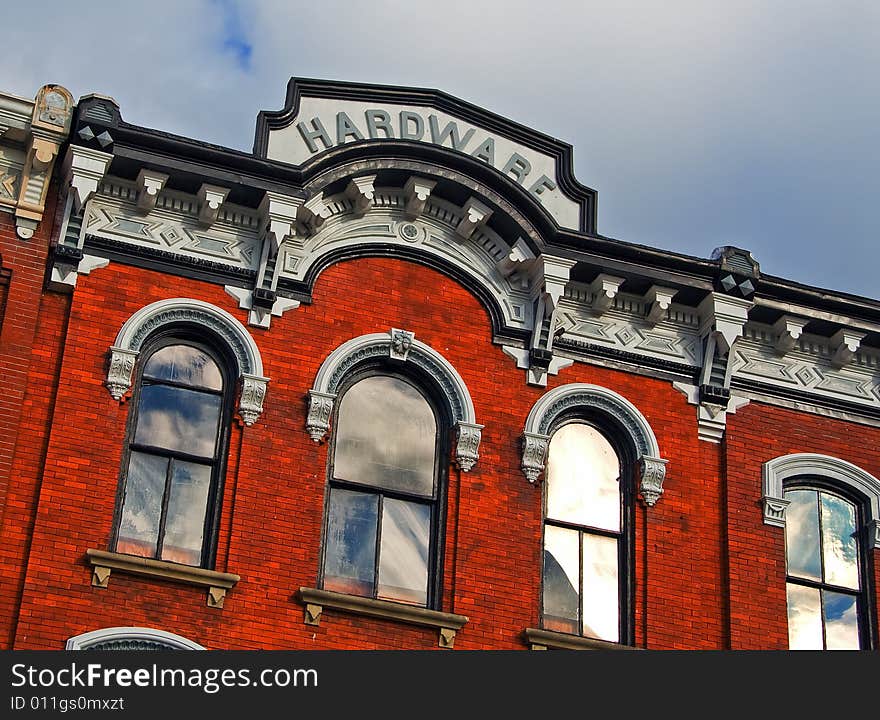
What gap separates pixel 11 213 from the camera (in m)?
18.8

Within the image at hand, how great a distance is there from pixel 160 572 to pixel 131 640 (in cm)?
77

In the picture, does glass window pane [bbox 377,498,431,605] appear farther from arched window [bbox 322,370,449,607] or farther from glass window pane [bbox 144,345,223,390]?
glass window pane [bbox 144,345,223,390]

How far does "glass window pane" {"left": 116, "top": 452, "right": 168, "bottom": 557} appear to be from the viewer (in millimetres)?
17688

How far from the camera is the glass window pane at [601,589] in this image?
19047 mm

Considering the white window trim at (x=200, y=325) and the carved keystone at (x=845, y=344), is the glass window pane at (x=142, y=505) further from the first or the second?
the carved keystone at (x=845, y=344)

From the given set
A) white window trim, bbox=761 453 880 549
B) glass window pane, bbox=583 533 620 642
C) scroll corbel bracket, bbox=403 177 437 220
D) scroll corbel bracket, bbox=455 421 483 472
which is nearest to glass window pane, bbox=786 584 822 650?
white window trim, bbox=761 453 880 549

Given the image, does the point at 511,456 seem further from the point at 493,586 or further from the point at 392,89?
the point at 392,89

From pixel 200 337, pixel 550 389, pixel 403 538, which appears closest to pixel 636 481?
pixel 550 389

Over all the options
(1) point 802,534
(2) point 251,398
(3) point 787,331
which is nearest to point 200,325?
(2) point 251,398

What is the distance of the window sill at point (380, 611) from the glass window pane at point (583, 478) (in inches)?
81.7

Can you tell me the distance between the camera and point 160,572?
17.2 m

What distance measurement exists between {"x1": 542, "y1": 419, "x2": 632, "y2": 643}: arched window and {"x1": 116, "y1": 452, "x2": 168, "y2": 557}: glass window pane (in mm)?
4452

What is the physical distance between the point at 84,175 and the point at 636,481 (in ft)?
23.9

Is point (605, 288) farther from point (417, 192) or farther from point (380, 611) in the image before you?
point (380, 611)
